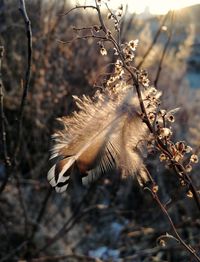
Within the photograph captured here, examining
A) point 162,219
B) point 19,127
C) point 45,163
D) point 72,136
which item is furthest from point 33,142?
point 72,136

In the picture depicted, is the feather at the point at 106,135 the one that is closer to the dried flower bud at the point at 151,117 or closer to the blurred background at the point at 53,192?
the dried flower bud at the point at 151,117

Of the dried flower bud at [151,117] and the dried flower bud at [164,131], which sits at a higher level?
the dried flower bud at [151,117]

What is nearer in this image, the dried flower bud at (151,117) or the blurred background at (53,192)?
the dried flower bud at (151,117)

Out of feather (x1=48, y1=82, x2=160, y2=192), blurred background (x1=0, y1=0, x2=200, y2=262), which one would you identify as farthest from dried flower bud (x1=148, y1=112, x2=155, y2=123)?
blurred background (x1=0, y1=0, x2=200, y2=262)

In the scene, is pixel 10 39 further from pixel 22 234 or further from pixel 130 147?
pixel 130 147

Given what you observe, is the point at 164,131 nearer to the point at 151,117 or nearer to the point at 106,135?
the point at 151,117

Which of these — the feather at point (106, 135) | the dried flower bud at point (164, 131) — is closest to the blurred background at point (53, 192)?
→ the feather at point (106, 135)

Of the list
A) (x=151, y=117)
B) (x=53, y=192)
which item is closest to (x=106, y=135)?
(x=151, y=117)

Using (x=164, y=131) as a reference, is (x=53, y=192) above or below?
below

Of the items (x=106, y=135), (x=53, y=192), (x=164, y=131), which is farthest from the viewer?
(x=53, y=192)
